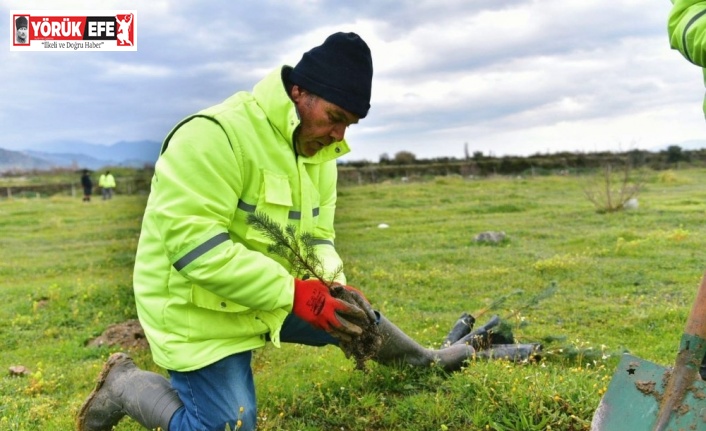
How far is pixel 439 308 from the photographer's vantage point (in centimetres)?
743

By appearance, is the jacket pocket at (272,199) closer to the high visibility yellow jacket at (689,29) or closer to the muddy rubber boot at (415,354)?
the muddy rubber boot at (415,354)

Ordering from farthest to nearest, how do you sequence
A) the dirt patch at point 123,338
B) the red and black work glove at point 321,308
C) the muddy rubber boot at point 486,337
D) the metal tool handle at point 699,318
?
1. the dirt patch at point 123,338
2. the muddy rubber boot at point 486,337
3. the red and black work glove at point 321,308
4. the metal tool handle at point 699,318

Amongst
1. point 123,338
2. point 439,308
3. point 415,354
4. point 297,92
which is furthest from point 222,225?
point 439,308

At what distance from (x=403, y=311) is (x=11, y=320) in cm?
453

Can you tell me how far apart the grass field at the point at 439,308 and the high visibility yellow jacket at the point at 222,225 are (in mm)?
761

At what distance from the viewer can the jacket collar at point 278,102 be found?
131 inches

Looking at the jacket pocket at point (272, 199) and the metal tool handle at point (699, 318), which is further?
the jacket pocket at point (272, 199)

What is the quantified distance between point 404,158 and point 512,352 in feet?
129

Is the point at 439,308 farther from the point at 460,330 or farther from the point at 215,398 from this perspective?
the point at 215,398

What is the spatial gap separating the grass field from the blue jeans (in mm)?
380

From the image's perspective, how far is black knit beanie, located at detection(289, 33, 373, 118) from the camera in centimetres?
322

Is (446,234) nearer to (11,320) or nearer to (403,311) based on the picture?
(403,311)

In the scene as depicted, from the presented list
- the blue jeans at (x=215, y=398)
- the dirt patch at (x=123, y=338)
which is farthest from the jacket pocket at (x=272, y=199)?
the dirt patch at (x=123, y=338)

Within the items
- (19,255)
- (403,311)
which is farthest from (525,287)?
(19,255)
